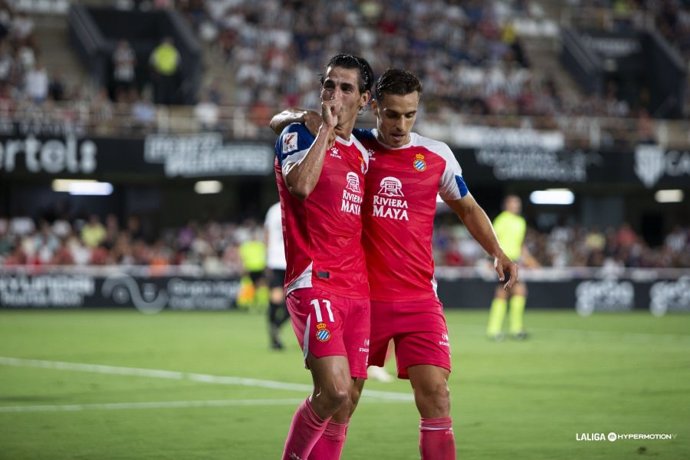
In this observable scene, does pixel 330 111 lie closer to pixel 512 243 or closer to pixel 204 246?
pixel 512 243

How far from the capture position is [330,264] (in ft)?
21.4

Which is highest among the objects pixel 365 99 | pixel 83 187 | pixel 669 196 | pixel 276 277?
pixel 669 196

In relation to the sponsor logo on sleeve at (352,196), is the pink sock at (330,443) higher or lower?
lower

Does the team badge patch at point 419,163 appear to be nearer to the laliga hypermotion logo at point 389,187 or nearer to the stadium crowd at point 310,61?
the laliga hypermotion logo at point 389,187

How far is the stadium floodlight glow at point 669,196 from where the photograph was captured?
4153cm

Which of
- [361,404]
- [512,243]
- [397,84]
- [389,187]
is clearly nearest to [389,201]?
[389,187]

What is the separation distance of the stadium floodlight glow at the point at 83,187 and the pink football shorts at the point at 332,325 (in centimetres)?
2841

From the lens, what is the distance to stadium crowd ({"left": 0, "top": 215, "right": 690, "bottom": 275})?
2950 centimetres

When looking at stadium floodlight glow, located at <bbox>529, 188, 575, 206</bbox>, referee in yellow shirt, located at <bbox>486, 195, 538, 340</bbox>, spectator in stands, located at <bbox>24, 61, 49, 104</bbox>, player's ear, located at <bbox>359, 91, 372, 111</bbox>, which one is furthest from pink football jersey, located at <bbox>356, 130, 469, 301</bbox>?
stadium floodlight glow, located at <bbox>529, 188, 575, 206</bbox>

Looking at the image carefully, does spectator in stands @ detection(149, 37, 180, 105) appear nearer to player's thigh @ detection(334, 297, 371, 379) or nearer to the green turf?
the green turf

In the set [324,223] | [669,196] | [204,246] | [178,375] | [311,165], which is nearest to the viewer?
Result: [311,165]

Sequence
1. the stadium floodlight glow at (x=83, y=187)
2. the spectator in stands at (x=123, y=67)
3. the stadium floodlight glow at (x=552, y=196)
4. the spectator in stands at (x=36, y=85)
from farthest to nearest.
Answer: the stadium floodlight glow at (x=552, y=196) → the stadium floodlight glow at (x=83, y=187) → the spectator in stands at (x=123, y=67) → the spectator in stands at (x=36, y=85)

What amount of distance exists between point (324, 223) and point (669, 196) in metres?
37.7

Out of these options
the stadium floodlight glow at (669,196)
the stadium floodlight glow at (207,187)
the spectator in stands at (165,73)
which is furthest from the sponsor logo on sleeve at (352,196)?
the stadium floodlight glow at (669,196)
